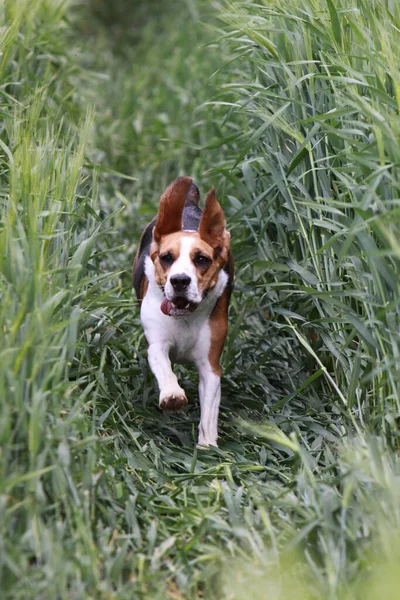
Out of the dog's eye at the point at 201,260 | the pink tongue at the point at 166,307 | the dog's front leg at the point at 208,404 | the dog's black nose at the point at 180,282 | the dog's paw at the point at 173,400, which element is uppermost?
the dog's eye at the point at 201,260

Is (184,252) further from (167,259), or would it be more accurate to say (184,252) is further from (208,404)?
(208,404)

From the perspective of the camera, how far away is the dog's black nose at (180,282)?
4.80 meters

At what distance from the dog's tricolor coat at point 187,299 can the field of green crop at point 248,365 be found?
21 centimetres

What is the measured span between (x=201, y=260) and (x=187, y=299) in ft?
0.81

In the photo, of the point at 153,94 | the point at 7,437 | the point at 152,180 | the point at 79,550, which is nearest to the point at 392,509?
the point at 79,550

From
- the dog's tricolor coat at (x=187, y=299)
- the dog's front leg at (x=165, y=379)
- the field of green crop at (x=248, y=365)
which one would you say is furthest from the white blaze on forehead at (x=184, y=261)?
the dog's front leg at (x=165, y=379)

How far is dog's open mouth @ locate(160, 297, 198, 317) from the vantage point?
193 inches

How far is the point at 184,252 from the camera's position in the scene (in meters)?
4.95

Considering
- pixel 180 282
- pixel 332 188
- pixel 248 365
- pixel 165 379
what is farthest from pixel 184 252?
pixel 248 365

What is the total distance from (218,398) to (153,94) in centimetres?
480

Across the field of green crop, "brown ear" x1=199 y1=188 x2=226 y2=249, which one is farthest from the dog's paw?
"brown ear" x1=199 y1=188 x2=226 y2=249

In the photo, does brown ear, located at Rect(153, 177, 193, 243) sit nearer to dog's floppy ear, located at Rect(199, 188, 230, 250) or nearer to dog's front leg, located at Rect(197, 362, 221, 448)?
dog's floppy ear, located at Rect(199, 188, 230, 250)

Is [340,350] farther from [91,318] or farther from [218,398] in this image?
[91,318]

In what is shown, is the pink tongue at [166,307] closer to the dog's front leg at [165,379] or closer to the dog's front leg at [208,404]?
the dog's front leg at [165,379]
